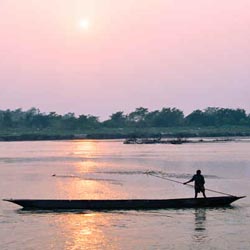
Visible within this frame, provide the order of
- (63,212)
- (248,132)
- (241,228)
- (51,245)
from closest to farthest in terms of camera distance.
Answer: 1. (51,245)
2. (241,228)
3. (63,212)
4. (248,132)

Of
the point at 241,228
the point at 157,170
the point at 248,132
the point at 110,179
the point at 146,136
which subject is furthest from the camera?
the point at 248,132

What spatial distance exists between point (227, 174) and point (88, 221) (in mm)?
29133

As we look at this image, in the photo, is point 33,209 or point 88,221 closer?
point 88,221

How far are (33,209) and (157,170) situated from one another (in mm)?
32217

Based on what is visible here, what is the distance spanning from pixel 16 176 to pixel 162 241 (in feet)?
107

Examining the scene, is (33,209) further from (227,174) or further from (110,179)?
(227,174)

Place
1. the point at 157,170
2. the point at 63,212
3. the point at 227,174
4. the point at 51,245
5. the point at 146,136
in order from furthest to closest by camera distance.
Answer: the point at 146,136 < the point at 157,170 < the point at 227,174 < the point at 63,212 < the point at 51,245

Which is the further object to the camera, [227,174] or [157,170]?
[157,170]

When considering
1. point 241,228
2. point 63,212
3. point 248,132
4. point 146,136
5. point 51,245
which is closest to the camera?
point 51,245

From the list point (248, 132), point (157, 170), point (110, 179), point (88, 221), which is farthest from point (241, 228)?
point (248, 132)

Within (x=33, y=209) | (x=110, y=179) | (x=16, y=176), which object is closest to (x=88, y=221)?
(x=33, y=209)

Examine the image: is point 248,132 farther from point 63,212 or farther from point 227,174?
point 63,212

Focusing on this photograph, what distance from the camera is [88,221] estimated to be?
28.0 m

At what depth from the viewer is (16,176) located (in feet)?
180
